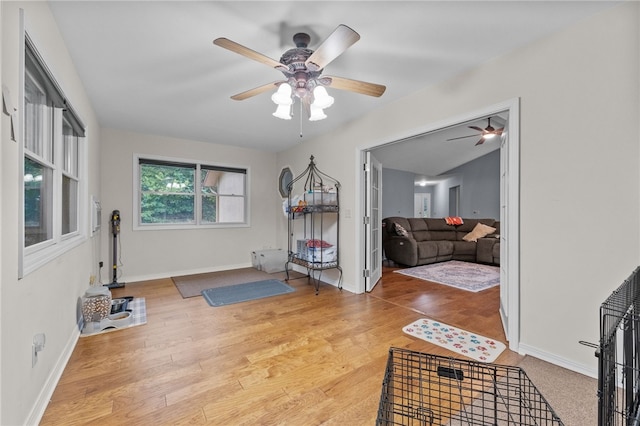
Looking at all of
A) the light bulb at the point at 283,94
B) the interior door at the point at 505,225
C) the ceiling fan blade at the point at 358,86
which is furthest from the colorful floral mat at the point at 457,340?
the light bulb at the point at 283,94

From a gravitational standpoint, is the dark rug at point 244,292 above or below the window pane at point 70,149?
below

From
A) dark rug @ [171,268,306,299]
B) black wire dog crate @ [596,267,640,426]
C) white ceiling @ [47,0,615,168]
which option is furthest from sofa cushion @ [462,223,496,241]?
black wire dog crate @ [596,267,640,426]

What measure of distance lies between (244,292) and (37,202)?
239 centimetres

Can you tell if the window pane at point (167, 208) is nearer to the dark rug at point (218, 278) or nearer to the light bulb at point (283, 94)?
the dark rug at point (218, 278)

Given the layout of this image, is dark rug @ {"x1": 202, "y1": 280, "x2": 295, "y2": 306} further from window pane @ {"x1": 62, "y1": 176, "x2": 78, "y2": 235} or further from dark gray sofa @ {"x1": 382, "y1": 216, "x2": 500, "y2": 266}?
dark gray sofa @ {"x1": 382, "y1": 216, "x2": 500, "y2": 266}

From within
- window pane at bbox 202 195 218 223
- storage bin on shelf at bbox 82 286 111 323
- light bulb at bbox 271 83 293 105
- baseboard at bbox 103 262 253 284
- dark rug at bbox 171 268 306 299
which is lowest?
dark rug at bbox 171 268 306 299

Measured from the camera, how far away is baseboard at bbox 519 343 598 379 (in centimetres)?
179

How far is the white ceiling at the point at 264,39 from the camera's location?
1.71 metres

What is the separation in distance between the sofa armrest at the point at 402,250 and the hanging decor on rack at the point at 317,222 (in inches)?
77.4

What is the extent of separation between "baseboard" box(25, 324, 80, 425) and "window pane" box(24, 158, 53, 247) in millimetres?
816

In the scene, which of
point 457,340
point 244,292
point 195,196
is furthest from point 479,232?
point 195,196

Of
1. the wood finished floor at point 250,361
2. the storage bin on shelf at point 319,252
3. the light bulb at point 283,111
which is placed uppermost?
the light bulb at point 283,111

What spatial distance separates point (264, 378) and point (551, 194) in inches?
91.9

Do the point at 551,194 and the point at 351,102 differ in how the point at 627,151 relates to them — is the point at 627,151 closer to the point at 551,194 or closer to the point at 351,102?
the point at 551,194
